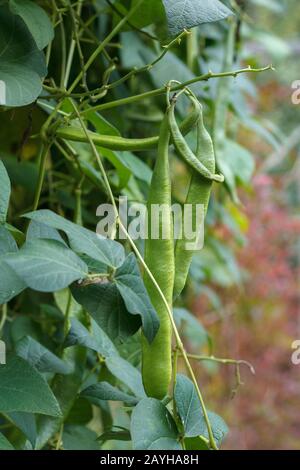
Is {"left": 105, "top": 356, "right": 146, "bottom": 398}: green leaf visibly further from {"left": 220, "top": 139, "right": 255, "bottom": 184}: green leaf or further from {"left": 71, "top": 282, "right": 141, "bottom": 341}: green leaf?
{"left": 220, "top": 139, "right": 255, "bottom": 184}: green leaf

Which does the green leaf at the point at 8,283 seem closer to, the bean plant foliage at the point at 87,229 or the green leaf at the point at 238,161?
the bean plant foliage at the point at 87,229

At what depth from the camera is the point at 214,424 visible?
60 centimetres

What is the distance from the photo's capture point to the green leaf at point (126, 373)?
0.73 metres

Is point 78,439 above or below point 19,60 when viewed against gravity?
below

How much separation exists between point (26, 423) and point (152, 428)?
0.47 feet

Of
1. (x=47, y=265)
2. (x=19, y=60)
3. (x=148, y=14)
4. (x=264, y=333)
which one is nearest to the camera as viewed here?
(x=47, y=265)

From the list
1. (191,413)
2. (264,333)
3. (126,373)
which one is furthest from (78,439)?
(264,333)

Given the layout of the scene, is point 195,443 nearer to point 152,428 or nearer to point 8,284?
point 152,428

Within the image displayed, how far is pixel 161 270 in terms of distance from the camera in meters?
0.57

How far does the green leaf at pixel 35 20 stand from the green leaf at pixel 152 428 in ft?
1.05

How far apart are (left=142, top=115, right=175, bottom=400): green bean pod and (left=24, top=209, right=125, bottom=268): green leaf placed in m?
0.03

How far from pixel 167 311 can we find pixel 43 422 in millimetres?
224

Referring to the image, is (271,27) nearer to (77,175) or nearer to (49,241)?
(77,175)

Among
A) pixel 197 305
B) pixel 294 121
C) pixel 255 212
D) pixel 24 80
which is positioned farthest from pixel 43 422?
pixel 294 121
